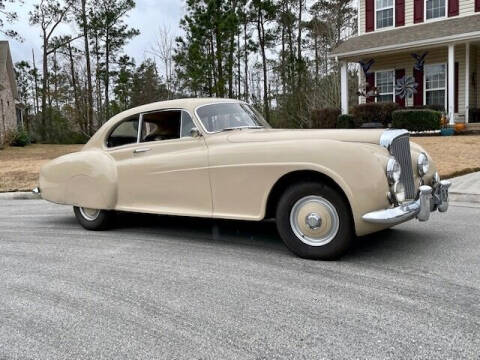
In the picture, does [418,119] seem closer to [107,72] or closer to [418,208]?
[418,208]

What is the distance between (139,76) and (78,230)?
3636cm

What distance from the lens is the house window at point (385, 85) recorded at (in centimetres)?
2159

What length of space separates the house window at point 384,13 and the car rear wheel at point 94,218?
19.3 metres

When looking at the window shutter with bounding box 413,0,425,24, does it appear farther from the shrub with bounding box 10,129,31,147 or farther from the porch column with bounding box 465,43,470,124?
the shrub with bounding box 10,129,31,147

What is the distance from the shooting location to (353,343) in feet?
9.13

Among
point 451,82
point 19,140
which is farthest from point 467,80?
point 19,140

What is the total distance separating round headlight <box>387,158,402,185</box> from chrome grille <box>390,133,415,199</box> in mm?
257

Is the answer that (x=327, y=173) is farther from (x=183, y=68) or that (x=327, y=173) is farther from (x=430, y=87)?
A: (x=183, y=68)

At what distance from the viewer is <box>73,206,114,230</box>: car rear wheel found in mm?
6109

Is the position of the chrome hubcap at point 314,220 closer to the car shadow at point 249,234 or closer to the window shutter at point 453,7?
the car shadow at point 249,234

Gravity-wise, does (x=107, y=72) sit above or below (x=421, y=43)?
above

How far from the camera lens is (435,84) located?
20.3 meters

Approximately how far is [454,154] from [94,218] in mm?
9591

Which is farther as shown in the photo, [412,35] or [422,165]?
[412,35]
